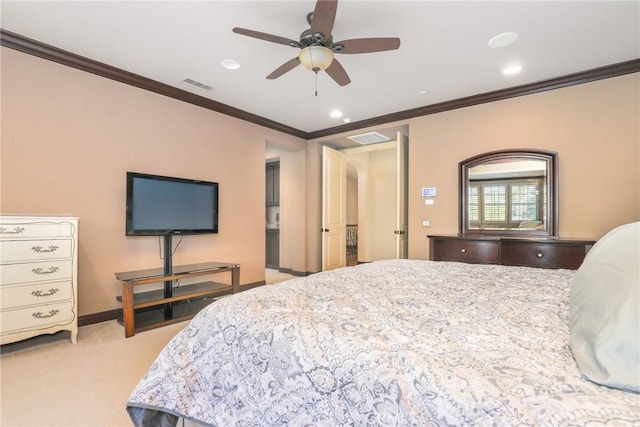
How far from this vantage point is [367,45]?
238 centimetres

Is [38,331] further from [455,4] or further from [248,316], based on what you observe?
[455,4]

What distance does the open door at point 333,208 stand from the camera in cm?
547

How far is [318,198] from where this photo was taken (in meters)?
5.86

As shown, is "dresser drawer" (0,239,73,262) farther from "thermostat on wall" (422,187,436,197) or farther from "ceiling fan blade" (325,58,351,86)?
"thermostat on wall" (422,187,436,197)

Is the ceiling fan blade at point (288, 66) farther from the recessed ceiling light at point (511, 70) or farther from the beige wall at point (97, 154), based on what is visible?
the recessed ceiling light at point (511, 70)

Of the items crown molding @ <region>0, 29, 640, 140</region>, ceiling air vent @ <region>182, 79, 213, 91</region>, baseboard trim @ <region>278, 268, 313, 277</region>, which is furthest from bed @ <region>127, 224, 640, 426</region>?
baseboard trim @ <region>278, 268, 313, 277</region>

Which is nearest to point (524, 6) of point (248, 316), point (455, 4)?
point (455, 4)

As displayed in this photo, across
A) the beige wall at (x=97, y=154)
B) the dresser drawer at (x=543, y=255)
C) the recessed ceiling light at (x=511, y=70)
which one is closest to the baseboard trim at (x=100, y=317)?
the beige wall at (x=97, y=154)

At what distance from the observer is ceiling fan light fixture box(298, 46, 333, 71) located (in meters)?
2.39

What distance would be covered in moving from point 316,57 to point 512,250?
2983 millimetres

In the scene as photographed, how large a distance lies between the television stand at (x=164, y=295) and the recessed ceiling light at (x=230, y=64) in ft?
7.51

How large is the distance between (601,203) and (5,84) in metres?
6.05

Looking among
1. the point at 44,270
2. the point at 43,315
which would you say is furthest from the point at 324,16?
the point at 43,315

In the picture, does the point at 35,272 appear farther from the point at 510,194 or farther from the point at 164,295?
the point at 510,194
